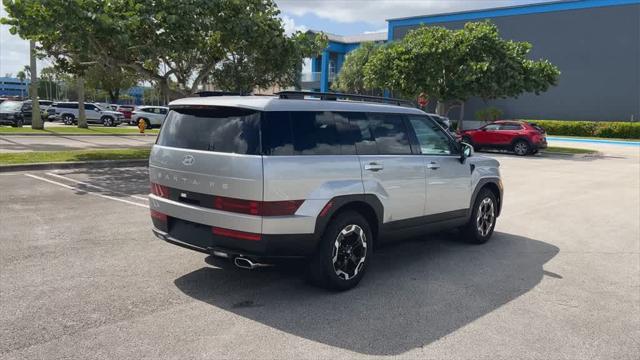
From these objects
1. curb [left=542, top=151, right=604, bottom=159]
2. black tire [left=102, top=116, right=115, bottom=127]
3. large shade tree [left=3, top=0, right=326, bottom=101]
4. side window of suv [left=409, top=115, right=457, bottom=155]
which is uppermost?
large shade tree [left=3, top=0, right=326, bottom=101]

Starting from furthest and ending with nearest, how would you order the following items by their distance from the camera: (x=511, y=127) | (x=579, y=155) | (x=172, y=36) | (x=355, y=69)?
(x=355, y=69), (x=579, y=155), (x=511, y=127), (x=172, y=36)

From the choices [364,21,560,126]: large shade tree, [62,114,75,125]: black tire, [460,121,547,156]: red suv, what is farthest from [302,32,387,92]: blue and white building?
[460,121,547,156]: red suv

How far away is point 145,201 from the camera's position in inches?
375

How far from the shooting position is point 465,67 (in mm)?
26453

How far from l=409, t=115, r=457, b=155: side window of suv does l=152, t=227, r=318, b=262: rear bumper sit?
80.9 inches

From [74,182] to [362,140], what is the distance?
327 inches

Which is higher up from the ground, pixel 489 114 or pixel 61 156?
pixel 489 114

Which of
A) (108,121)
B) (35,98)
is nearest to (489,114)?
(108,121)

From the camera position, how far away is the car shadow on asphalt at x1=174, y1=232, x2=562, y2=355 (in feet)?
13.6

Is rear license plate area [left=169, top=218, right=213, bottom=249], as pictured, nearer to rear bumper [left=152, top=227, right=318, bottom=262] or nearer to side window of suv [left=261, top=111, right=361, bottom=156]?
rear bumper [left=152, top=227, right=318, bottom=262]

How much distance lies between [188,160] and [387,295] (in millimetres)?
2254

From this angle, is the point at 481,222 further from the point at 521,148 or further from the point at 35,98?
the point at 35,98

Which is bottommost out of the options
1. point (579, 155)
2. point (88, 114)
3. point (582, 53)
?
point (579, 155)

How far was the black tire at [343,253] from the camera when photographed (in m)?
4.80
